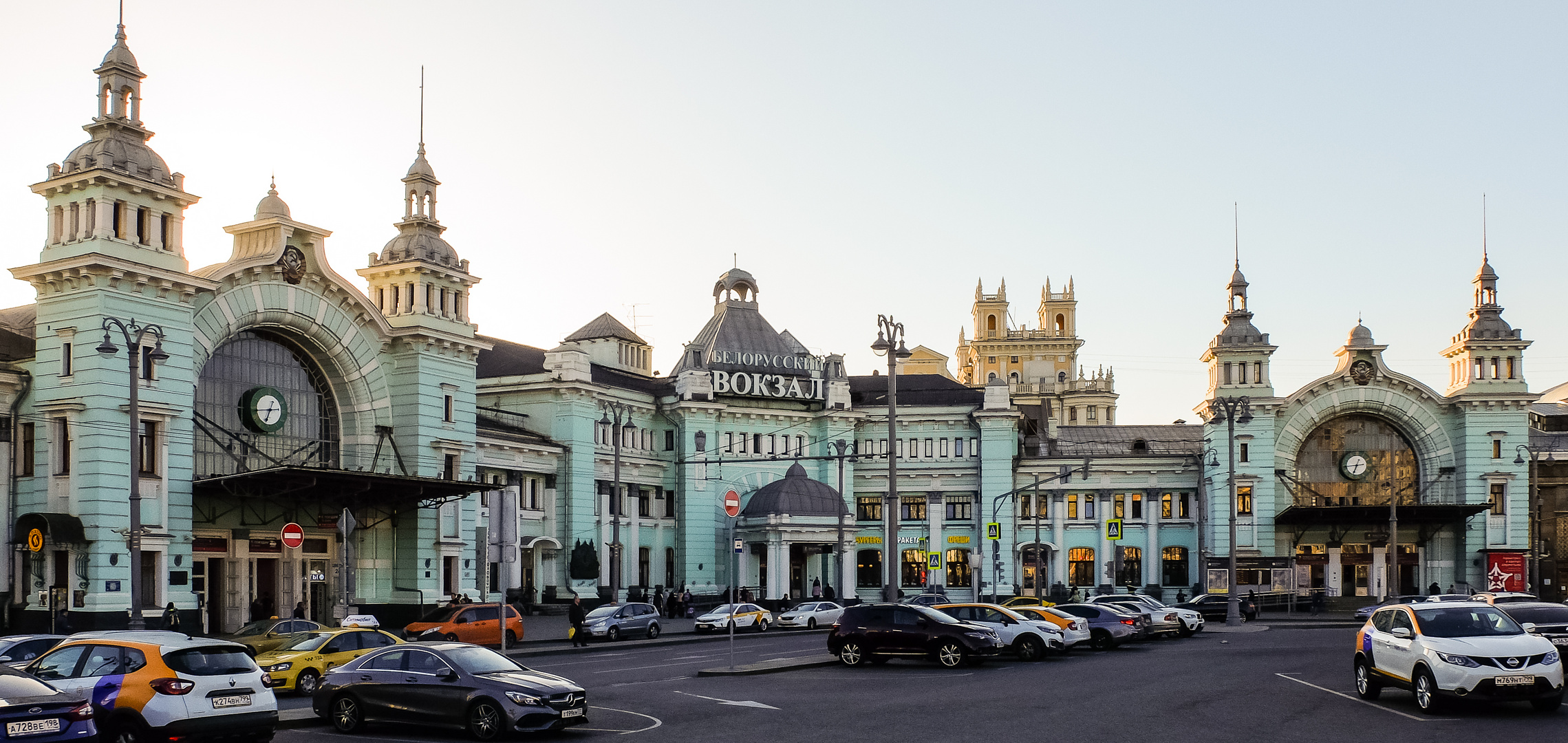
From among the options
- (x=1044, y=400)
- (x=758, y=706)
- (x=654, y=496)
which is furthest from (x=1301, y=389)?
(x=758, y=706)

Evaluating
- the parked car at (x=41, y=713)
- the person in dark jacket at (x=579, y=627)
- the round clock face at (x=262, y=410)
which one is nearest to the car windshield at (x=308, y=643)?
the parked car at (x=41, y=713)

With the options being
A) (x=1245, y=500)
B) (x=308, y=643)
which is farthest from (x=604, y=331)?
(x=308, y=643)

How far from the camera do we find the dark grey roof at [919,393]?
294 ft

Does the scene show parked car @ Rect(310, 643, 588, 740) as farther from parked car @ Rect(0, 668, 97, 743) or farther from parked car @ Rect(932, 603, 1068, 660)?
parked car @ Rect(932, 603, 1068, 660)

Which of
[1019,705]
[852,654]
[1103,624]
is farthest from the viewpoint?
[1103,624]

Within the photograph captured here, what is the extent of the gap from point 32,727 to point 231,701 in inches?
142

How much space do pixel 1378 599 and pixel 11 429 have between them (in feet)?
204

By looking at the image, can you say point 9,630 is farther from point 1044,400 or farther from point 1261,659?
point 1044,400

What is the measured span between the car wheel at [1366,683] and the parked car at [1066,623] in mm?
14089

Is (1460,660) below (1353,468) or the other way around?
below

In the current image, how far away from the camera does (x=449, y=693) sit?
2191 cm

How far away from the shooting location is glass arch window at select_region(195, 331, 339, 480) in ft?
168

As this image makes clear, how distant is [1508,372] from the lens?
284ft

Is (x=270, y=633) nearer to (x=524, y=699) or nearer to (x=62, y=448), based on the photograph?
(x=524, y=699)
